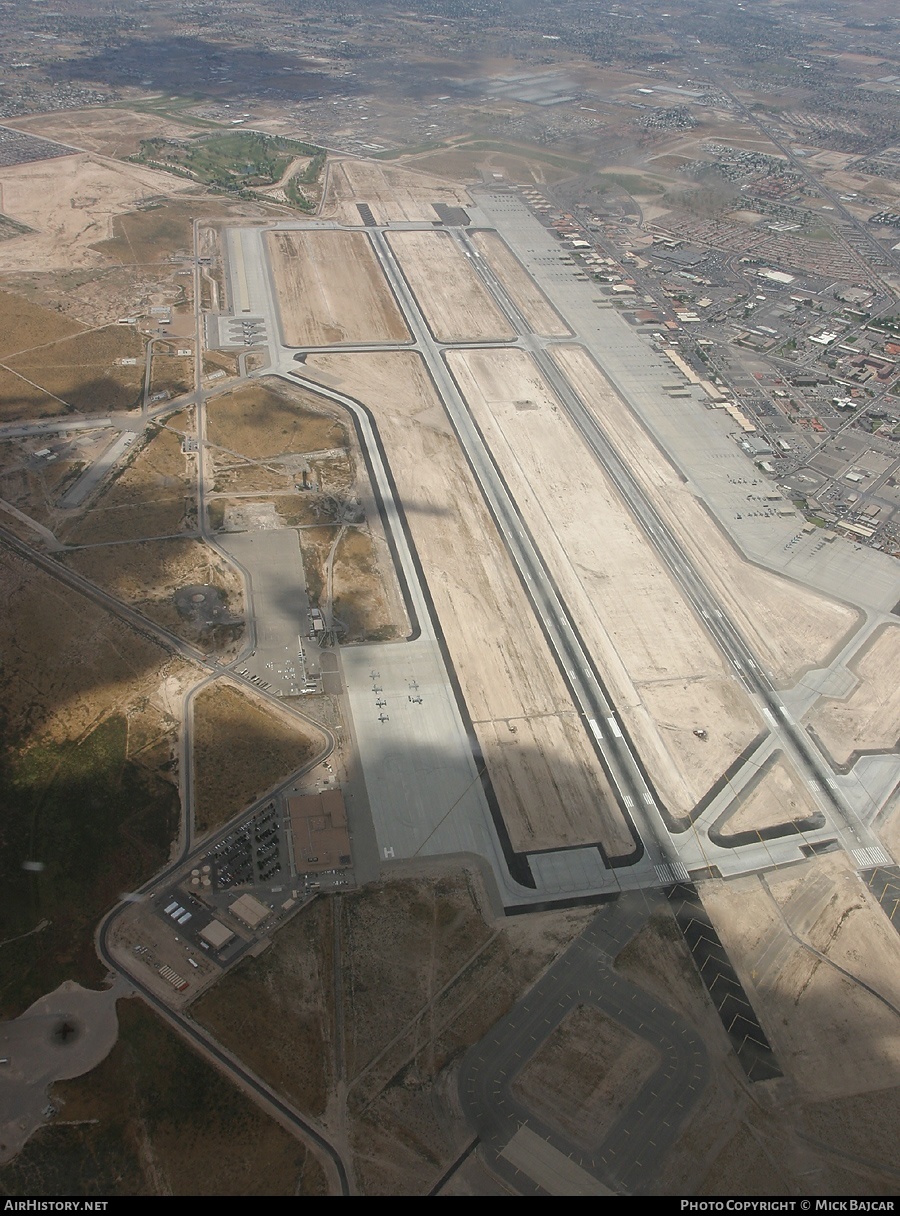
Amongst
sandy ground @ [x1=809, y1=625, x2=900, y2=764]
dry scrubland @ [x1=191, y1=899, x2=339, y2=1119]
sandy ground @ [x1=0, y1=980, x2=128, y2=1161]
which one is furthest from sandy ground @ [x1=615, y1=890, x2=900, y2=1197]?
sandy ground @ [x1=0, y1=980, x2=128, y2=1161]

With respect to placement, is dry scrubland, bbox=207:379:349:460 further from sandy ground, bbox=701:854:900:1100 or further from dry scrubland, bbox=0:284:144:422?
sandy ground, bbox=701:854:900:1100

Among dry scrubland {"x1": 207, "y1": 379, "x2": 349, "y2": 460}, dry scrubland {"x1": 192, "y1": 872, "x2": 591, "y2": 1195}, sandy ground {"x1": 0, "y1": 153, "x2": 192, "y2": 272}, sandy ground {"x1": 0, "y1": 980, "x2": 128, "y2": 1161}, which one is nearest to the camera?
sandy ground {"x1": 0, "y1": 980, "x2": 128, "y2": 1161}

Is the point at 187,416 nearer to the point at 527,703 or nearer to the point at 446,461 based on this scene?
the point at 446,461

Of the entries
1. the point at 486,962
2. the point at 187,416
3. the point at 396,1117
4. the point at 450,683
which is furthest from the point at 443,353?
the point at 396,1117

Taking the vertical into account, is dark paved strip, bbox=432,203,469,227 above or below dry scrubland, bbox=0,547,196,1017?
above

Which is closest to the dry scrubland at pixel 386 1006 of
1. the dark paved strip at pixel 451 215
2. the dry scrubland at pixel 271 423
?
the dry scrubland at pixel 271 423

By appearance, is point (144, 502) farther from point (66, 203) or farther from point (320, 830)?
point (66, 203)
